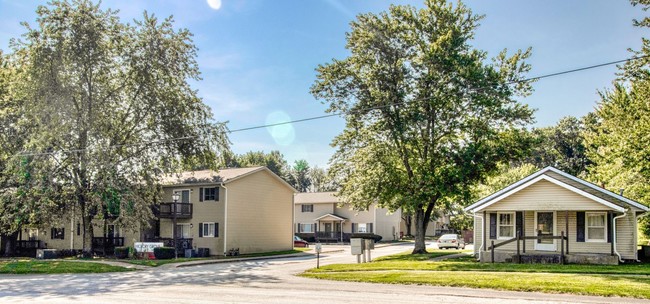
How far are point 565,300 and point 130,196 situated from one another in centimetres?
2800

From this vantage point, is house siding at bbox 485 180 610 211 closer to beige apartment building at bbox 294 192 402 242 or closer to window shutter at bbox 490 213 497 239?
window shutter at bbox 490 213 497 239

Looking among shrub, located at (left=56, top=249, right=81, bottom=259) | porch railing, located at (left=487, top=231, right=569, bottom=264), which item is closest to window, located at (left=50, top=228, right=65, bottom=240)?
shrub, located at (left=56, top=249, right=81, bottom=259)

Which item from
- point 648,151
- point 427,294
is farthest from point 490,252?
point 427,294

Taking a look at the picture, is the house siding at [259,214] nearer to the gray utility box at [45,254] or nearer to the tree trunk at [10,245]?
the gray utility box at [45,254]

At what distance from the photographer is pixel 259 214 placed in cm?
4634

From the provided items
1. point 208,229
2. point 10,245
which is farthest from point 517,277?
point 10,245

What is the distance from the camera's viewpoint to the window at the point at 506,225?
96.2ft

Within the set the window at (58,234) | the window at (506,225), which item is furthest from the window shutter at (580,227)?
the window at (58,234)

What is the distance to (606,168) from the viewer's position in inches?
1442

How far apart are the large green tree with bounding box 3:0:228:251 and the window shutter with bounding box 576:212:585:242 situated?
80.2 ft

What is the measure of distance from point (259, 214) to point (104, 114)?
14985 mm

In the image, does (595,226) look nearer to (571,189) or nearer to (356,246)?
(571,189)

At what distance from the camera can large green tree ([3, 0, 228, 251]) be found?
3509 centimetres

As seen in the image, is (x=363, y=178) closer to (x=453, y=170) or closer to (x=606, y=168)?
(x=453, y=170)
